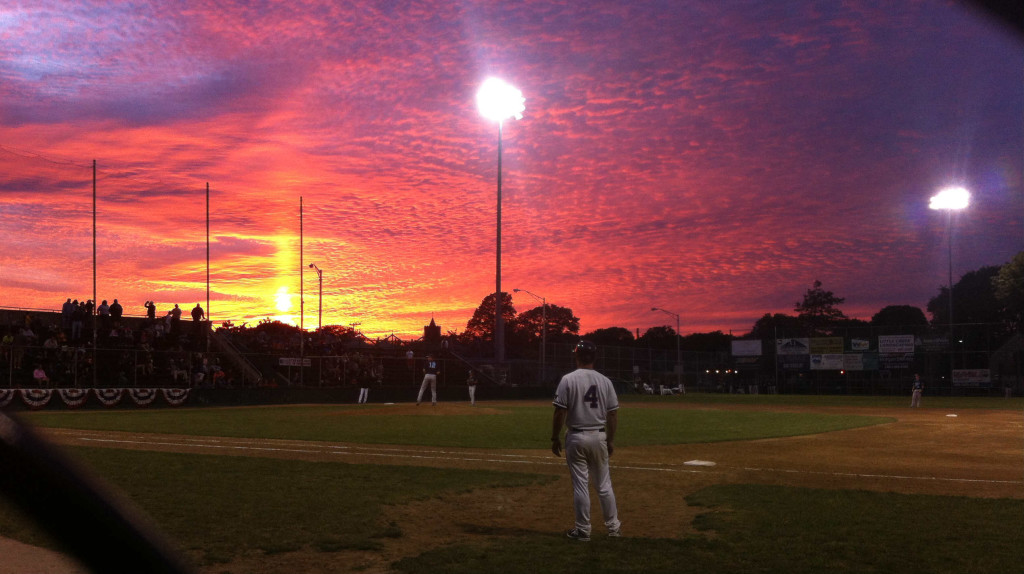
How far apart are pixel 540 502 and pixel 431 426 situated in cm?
1497

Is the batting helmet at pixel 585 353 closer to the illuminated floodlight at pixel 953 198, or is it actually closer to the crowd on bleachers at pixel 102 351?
the crowd on bleachers at pixel 102 351

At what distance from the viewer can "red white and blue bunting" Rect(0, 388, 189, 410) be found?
108 feet

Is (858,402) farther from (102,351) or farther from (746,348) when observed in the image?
(102,351)

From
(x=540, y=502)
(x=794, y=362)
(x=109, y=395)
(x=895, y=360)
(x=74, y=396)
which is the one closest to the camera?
(x=540, y=502)

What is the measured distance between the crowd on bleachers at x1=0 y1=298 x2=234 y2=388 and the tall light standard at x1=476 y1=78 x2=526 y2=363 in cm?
1519

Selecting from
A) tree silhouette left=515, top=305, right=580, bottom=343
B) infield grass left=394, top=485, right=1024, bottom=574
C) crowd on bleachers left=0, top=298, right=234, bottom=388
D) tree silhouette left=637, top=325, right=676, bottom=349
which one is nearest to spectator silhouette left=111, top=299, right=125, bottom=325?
crowd on bleachers left=0, top=298, right=234, bottom=388

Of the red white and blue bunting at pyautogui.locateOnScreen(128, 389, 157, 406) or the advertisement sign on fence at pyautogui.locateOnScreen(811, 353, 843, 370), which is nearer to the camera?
the red white and blue bunting at pyautogui.locateOnScreen(128, 389, 157, 406)

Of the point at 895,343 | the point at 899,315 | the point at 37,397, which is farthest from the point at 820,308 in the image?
the point at 37,397

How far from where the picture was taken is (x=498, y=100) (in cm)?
5053

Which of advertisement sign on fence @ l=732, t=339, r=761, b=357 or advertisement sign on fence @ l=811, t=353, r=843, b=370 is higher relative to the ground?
advertisement sign on fence @ l=732, t=339, r=761, b=357

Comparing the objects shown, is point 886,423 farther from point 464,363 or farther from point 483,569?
point 464,363

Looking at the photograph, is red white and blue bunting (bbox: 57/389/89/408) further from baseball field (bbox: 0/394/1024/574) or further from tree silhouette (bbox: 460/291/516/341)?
tree silhouette (bbox: 460/291/516/341)

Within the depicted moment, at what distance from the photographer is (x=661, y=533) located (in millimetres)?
9594

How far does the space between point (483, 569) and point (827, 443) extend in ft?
55.2
